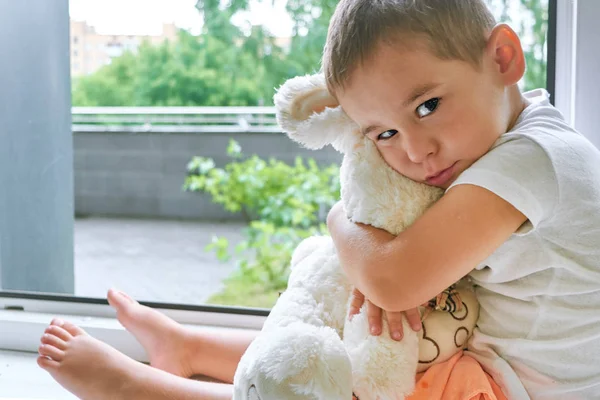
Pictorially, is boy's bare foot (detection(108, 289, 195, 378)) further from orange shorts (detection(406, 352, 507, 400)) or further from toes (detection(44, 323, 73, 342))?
orange shorts (detection(406, 352, 507, 400))

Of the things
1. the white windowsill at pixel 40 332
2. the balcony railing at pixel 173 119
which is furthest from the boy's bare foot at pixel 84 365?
the balcony railing at pixel 173 119

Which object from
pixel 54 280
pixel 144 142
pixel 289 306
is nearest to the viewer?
pixel 289 306

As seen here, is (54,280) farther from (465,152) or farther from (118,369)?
(465,152)

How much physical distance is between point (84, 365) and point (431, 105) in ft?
2.32

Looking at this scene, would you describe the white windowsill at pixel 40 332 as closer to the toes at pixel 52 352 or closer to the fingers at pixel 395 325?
the toes at pixel 52 352

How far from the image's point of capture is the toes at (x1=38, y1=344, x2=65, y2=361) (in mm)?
1007

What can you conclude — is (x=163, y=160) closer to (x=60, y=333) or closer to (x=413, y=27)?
(x=60, y=333)

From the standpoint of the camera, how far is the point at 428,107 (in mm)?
697

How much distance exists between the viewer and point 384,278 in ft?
2.29

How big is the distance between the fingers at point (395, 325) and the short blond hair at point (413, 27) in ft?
1.00

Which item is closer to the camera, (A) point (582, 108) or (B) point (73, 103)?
(A) point (582, 108)

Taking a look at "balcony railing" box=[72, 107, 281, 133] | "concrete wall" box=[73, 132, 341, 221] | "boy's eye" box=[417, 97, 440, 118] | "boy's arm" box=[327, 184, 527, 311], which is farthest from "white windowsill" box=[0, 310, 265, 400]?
"concrete wall" box=[73, 132, 341, 221]

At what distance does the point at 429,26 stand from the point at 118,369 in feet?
2.37

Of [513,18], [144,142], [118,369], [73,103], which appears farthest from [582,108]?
[144,142]
